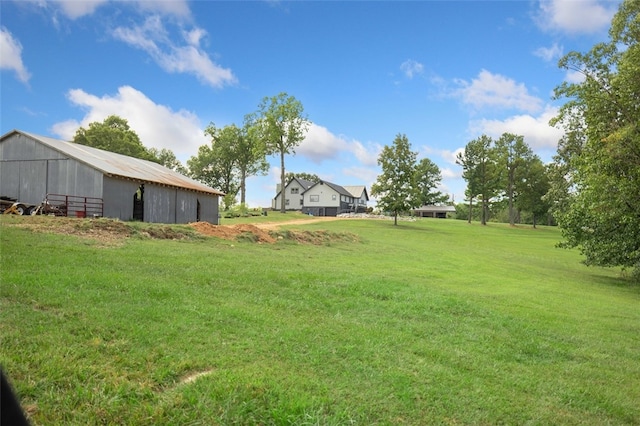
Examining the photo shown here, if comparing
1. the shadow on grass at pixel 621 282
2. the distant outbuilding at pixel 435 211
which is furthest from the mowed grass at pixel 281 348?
the distant outbuilding at pixel 435 211

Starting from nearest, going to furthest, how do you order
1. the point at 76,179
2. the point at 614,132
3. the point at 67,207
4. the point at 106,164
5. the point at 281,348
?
the point at 281,348 → the point at 614,132 → the point at 67,207 → the point at 76,179 → the point at 106,164

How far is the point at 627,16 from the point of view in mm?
16859

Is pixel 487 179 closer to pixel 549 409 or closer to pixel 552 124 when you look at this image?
pixel 552 124

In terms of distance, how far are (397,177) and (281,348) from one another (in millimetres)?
45030

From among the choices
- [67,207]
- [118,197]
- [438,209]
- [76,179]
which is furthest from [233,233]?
[438,209]

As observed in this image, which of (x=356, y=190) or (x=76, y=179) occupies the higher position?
(x=356, y=190)

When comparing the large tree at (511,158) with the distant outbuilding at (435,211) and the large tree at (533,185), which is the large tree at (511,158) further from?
the distant outbuilding at (435,211)

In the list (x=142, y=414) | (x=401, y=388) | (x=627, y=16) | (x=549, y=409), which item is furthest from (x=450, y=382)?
(x=627, y=16)

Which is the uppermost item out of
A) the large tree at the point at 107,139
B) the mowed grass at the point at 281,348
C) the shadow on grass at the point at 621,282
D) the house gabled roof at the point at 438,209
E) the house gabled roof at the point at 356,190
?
the large tree at the point at 107,139

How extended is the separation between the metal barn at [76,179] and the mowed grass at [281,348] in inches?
525

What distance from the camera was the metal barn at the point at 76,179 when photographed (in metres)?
24.5

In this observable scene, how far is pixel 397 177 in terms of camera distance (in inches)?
1949

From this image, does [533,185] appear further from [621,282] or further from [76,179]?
[76,179]

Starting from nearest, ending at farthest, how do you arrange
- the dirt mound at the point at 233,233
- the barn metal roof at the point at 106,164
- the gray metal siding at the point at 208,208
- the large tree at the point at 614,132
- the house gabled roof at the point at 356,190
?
the large tree at the point at 614,132 → the dirt mound at the point at 233,233 → the barn metal roof at the point at 106,164 → the gray metal siding at the point at 208,208 → the house gabled roof at the point at 356,190
